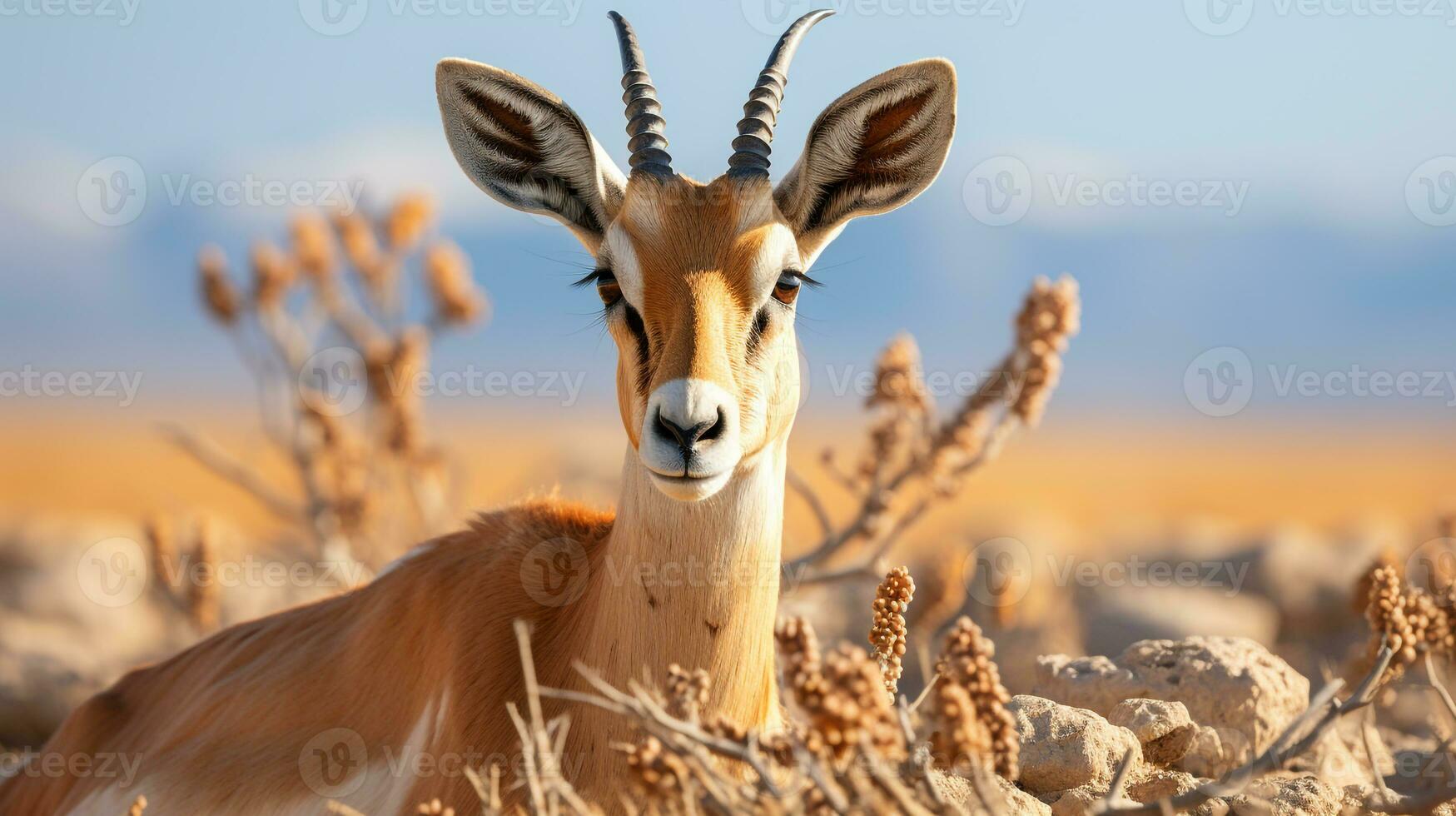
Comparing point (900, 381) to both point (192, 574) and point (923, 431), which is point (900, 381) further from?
point (192, 574)

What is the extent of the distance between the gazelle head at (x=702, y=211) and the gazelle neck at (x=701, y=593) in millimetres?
255

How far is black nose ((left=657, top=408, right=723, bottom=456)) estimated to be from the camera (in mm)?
4195

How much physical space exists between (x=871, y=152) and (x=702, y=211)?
38.2 inches

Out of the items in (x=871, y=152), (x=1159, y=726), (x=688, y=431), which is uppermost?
(x=871, y=152)

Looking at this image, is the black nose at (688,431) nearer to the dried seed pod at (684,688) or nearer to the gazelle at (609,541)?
the gazelle at (609,541)

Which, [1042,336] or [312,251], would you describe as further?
[312,251]

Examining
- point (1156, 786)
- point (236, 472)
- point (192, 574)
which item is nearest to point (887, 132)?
point (1156, 786)

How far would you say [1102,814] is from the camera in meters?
2.87

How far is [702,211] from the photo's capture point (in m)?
4.93

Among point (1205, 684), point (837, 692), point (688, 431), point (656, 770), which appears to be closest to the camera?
point (837, 692)

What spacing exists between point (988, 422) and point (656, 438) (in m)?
5.07

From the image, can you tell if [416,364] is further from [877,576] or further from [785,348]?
[785,348]

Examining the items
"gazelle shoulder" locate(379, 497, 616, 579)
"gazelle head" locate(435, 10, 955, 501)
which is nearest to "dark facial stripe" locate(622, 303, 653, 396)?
"gazelle head" locate(435, 10, 955, 501)

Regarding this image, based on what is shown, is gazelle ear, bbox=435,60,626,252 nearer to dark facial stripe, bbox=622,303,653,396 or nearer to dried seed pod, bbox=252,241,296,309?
dark facial stripe, bbox=622,303,653,396
